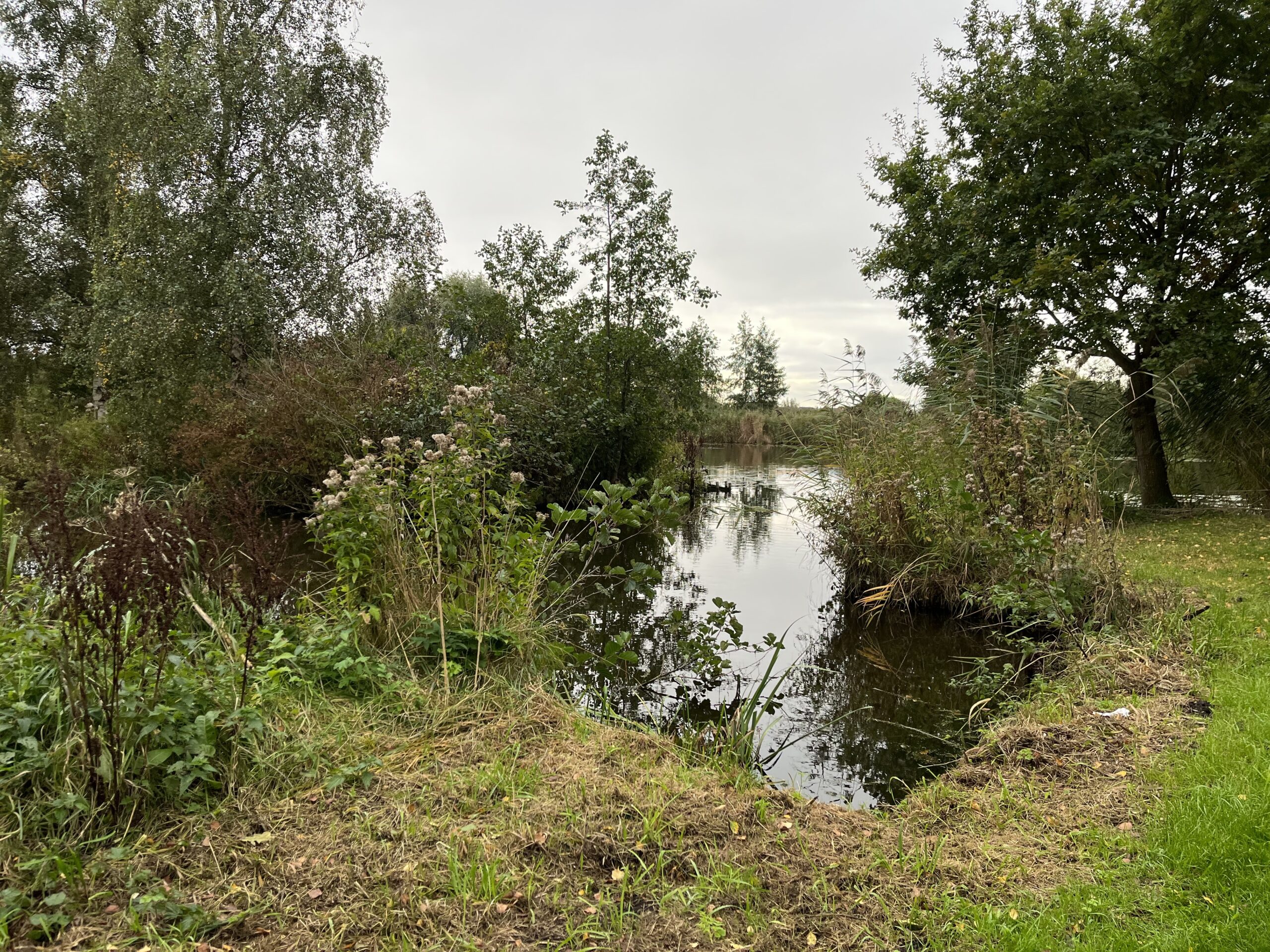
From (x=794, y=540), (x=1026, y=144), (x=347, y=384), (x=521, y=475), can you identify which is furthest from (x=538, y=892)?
(x=1026, y=144)

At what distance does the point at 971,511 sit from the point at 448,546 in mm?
4262

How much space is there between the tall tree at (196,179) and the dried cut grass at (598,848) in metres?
13.3

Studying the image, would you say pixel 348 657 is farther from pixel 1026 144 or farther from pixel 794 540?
pixel 1026 144

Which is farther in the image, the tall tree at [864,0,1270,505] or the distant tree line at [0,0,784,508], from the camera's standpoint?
the distant tree line at [0,0,784,508]

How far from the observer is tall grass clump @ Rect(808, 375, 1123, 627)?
534cm

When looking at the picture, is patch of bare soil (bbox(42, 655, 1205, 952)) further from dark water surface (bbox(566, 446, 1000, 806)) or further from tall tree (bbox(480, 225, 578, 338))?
tall tree (bbox(480, 225, 578, 338))

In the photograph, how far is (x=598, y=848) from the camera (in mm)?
2467

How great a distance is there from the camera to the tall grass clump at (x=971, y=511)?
534 cm

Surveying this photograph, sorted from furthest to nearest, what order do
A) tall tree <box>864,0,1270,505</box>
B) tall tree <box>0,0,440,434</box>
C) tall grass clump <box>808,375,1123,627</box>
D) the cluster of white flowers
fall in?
tall tree <box>0,0,440,434</box> < tall tree <box>864,0,1270,505</box> < tall grass clump <box>808,375,1123,627</box> < the cluster of white flowers

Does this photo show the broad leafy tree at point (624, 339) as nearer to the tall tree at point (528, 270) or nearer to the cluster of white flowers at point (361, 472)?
the tall tree at point (528, 270)

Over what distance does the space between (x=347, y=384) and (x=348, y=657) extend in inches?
383

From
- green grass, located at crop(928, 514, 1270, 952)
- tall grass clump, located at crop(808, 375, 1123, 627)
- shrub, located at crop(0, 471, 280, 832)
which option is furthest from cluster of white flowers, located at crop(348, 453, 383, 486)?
tall grass clump, located at crop(808, 375, 1123, 627)

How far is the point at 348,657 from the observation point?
3543 millimetres

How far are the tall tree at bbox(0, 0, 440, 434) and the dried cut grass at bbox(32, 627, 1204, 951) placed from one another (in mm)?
13341
